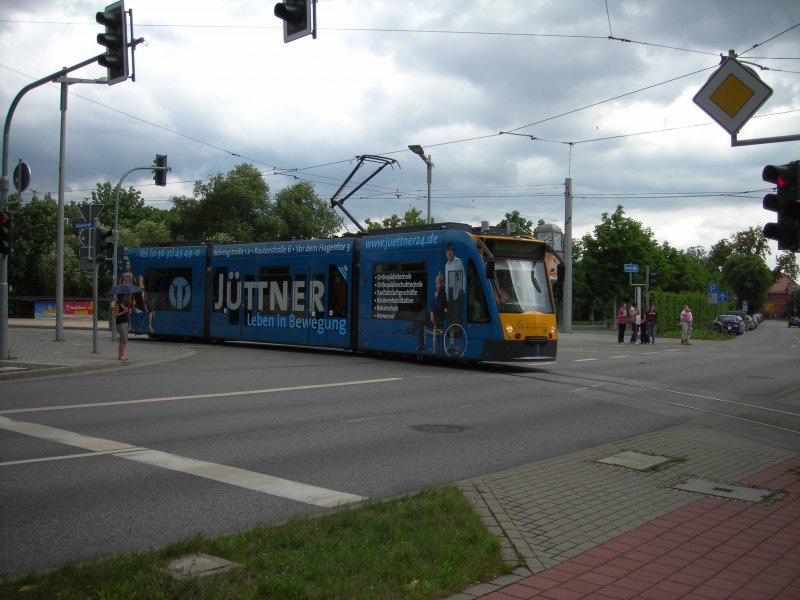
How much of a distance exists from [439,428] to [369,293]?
10.4 meters

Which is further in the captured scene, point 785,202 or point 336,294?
point 336,294

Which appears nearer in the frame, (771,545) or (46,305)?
(771,545)

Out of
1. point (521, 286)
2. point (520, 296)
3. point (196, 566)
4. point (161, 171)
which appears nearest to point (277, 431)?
point (196, 566)

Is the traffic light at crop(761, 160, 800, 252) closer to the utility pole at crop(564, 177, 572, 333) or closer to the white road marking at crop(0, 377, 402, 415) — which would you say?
the white road marking at crop(0, 377, 402, 415)

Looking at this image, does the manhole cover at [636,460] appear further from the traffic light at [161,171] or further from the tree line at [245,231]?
the tree line at [245,231]

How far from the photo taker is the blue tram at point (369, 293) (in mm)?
17781

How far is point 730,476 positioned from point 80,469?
20.8 feet

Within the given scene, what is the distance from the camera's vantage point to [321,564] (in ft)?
14.9

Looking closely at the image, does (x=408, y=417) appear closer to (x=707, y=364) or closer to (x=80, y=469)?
(x=80, y=469)

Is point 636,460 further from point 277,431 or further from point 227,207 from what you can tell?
point 227,207

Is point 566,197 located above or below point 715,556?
above

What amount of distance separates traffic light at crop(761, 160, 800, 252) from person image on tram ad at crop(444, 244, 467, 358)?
31.2 feet

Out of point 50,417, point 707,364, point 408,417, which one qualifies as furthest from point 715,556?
point 707,364

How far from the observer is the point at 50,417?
1038cm
